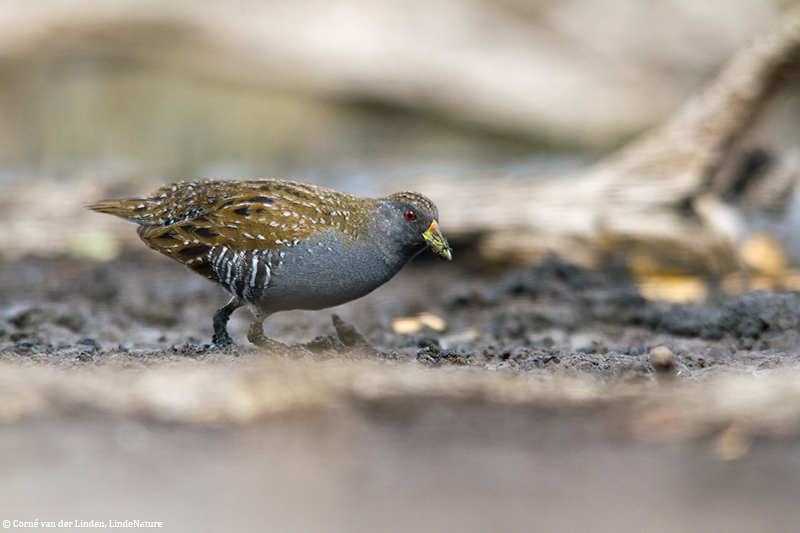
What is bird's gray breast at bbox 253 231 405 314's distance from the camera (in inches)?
164

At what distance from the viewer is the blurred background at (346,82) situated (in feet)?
39.7

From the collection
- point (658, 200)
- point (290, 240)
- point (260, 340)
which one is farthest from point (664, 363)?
point (658, 200)

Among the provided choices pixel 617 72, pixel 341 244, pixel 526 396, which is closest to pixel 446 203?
pixel 341 244

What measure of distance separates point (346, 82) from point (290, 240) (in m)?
9.99

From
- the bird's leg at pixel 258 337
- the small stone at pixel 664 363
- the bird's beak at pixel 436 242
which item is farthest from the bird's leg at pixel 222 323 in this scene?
the small stone at pixel 664 363

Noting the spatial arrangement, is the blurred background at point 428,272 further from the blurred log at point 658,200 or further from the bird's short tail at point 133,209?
the bird's short tail at point 133,209

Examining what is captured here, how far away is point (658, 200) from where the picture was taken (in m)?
7.19

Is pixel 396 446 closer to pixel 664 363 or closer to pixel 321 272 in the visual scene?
pixel 664 363

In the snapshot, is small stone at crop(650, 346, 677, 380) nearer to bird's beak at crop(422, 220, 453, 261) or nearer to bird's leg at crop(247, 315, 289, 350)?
bird's beak at crop(422, 220, 453, 261)

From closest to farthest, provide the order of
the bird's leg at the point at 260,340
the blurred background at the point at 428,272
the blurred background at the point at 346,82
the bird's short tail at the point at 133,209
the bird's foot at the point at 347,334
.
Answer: the blurred background at the point at 428,272, the bird's leg at the point at 260,340, the bird's foot at the point at 347,334, the bird's short tail at the point at 133,209, the blurred background at the point at 346,82

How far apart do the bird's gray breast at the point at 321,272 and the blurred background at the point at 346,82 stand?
→ 19.0 ft

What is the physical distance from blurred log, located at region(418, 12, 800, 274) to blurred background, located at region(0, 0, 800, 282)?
3271 mm

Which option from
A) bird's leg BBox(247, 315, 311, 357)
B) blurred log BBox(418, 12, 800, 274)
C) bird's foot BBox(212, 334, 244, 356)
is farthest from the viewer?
blurred log BBox(418, 12, 800, 274)

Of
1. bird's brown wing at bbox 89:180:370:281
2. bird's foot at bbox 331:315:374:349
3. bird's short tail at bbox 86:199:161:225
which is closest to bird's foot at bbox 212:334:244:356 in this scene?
bird's brown wing at bbox 89:180:370:281
